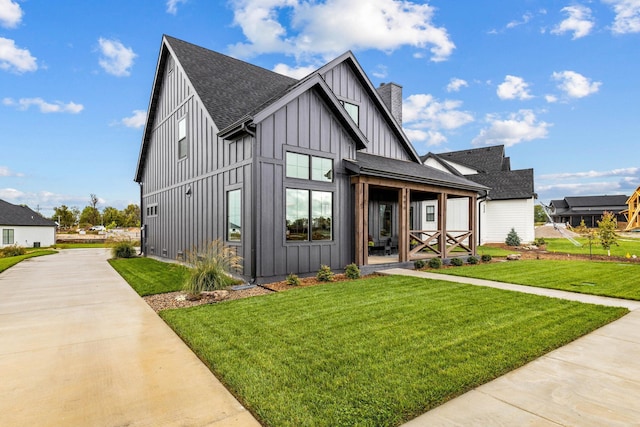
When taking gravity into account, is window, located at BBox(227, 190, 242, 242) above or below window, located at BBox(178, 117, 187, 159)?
below

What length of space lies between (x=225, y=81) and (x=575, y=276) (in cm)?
1273

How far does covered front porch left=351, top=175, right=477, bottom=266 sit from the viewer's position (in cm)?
946

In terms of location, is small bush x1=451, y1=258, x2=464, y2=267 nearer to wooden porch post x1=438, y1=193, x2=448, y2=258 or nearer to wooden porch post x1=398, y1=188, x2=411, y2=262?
wooden porch post x1=438, y1=193, x2=448, y2=258

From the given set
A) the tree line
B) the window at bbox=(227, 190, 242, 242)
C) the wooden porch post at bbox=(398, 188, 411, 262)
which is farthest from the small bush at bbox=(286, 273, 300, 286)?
the tree line

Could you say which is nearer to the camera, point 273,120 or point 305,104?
point 273,120

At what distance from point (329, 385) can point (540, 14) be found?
16.3m

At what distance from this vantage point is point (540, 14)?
12812 millimetres

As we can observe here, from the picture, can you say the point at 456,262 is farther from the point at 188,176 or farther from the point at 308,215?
the point at 188,176

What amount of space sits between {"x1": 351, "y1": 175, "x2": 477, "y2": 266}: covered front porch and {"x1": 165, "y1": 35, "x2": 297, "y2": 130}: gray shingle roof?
4.52m

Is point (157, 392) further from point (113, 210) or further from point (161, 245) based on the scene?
point (113, 210)

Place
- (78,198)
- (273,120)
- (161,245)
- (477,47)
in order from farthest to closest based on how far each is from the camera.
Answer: (78,198) < (477,47) < (161,245) < (273,120)

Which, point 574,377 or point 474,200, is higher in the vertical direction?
point 474,200

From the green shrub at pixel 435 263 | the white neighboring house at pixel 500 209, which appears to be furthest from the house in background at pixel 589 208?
the green shrub at pixel 435 263

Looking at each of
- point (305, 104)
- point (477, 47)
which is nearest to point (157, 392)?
point (305, 104)
